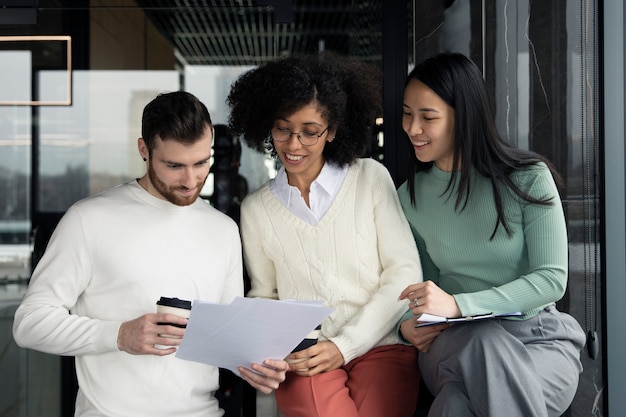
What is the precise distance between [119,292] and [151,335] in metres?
0.27

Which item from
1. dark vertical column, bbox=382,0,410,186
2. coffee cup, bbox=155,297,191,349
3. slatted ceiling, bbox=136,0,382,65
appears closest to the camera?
coffee cup, bbox=155,297,191,349

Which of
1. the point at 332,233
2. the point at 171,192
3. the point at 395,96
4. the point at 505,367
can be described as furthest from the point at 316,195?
the point at 505,367

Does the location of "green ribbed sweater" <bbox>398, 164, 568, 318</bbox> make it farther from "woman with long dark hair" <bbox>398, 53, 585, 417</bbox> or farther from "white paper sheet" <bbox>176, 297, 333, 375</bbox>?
"white paper sheet" <bbox>176, 297, 333, 375</bbox>

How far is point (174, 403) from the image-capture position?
2.32 m

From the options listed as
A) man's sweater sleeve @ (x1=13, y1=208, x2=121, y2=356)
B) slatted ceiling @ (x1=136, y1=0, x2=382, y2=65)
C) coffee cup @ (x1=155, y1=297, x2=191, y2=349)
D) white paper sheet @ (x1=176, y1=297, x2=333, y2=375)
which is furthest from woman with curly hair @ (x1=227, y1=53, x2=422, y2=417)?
slatted ceiling @ (x1=136, y1=0, x2=382, y2=65)

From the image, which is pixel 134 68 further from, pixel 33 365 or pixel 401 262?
pixel 401 262

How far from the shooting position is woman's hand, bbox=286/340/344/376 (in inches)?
92.4

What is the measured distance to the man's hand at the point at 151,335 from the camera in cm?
208

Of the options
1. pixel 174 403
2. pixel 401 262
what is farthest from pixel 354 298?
pixel 174 403

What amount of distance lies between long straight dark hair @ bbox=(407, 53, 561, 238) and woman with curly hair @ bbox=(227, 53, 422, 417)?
284 millimetres

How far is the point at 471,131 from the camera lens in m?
2.42

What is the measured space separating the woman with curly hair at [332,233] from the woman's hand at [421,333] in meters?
0.06

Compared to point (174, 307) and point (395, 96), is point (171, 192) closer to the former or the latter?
point (174, 307)

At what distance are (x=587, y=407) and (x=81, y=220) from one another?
1873mm
